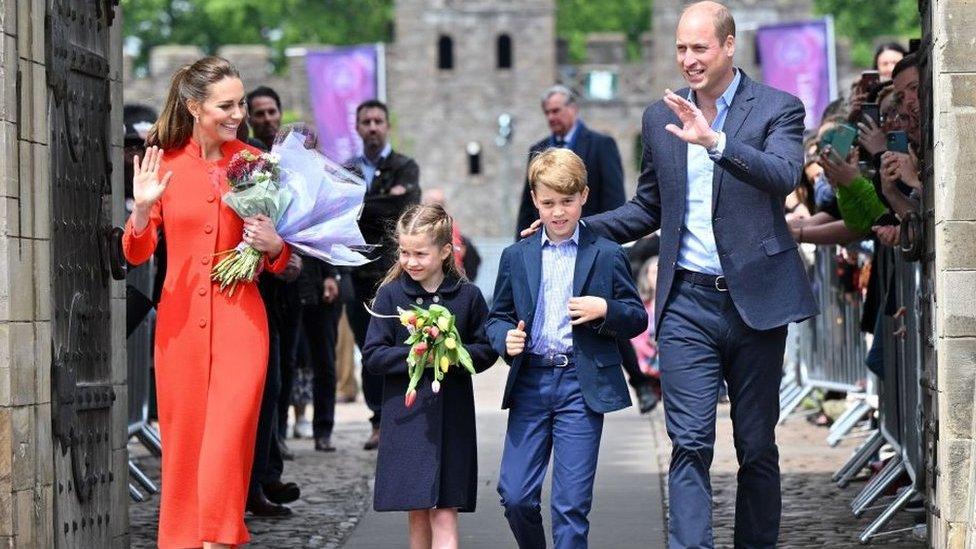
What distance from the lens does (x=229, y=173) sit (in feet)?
25.1

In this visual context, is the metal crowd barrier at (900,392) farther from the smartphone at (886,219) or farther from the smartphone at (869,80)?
the smartphone at (869,80)

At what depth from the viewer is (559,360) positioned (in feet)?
24.8

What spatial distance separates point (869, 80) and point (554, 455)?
355cm

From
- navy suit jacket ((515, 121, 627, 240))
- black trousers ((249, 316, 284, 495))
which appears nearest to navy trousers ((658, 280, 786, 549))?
black trousers ((249, 316, 284, 495))

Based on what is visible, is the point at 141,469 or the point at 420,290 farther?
the point at 141,469

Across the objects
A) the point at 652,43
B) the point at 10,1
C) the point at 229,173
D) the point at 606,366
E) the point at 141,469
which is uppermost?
the point at 652,43

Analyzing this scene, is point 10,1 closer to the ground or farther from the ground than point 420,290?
farther from the ground

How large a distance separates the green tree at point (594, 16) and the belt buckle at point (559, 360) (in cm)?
7153

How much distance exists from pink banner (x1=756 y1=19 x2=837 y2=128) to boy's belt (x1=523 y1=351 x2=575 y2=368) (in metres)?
37.3

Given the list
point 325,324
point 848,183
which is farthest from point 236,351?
point 325,324

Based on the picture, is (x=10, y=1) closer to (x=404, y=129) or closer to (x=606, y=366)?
(x=606, y=366)

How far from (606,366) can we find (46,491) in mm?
1913

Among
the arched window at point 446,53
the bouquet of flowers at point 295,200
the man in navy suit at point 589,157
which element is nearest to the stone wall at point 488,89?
the arched window at point 446,53

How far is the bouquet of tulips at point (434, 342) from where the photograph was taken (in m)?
7.47
